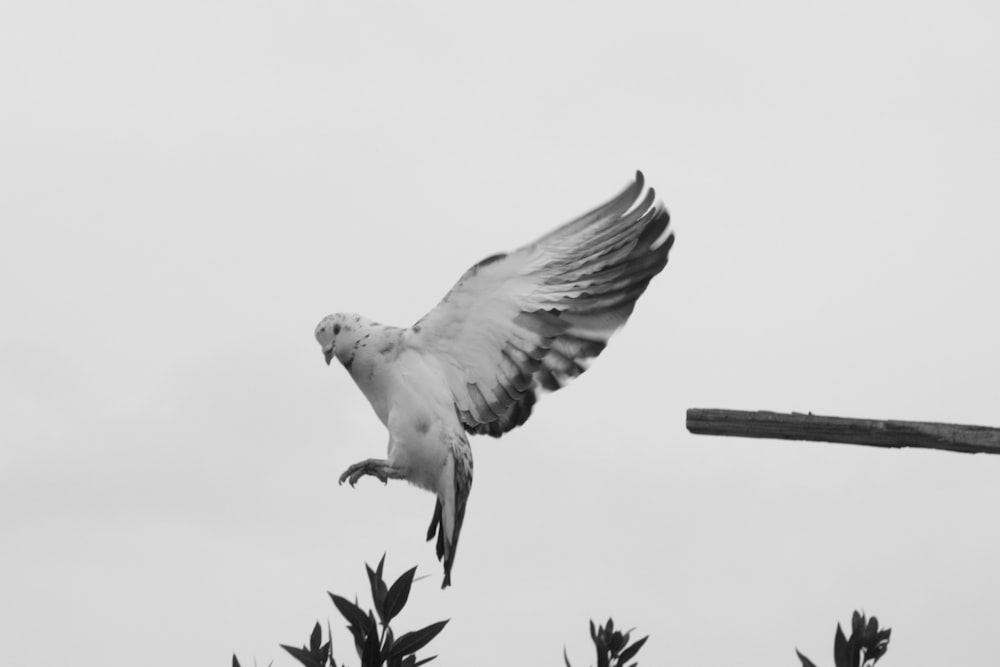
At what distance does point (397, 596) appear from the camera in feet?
12.0

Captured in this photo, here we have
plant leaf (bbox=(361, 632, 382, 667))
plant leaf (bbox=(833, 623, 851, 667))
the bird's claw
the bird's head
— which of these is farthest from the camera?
the bird's head

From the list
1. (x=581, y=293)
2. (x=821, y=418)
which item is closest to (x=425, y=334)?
(x=581, y=293)

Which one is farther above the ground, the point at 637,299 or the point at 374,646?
the point at 637,299

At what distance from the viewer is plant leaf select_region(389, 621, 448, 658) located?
140 inches

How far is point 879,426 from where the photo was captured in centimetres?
463

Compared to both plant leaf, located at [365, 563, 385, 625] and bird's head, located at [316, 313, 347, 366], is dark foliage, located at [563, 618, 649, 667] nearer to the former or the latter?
plant leaf, located at [365, 563, 385, 625]

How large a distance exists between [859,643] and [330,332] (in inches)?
113

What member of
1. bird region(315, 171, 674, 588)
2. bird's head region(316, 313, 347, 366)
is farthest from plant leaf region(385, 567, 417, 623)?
bird's head region(316, 313, 347, 366)

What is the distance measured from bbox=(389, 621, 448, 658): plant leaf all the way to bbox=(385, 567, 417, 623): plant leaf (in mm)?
83

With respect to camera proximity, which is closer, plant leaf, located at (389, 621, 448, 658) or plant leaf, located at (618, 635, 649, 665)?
plant leaf, located at (389, 621, 448, 658)

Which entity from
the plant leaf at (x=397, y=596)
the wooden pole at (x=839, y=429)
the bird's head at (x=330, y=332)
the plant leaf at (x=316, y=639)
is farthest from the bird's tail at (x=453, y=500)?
the plant leaf at (x=397, y=596)

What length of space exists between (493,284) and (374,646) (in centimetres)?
271

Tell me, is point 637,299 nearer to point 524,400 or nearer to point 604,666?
point 524,400

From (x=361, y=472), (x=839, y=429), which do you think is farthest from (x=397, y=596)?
(x=361, y=472)
